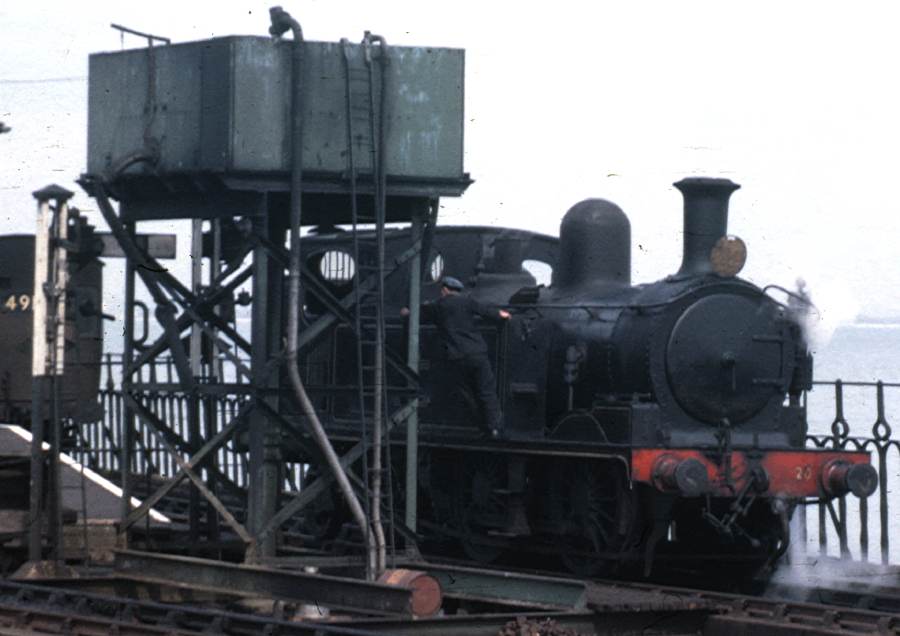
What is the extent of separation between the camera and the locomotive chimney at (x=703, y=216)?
17547 mm

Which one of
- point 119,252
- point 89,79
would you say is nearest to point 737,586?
point 119,252

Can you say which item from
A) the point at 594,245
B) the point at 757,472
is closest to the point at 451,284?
the point at 594,245

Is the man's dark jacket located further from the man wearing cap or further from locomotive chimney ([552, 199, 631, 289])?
locomotive chimney ([552, 199, 631, 289])

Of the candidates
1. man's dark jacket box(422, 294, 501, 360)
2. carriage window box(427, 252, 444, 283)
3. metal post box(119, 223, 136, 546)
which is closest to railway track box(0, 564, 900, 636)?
metal post box(119, 223, 136, 546)

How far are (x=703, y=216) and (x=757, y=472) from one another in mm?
2502

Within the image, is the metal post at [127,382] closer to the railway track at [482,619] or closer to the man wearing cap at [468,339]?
the railway track at [482,619]

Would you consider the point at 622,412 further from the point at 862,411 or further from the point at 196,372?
the point at 862,411

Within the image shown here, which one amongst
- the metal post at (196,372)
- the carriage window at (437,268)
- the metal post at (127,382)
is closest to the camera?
the metal post at (127,382)

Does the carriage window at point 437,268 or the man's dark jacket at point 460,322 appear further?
the carriage window at point 437,268

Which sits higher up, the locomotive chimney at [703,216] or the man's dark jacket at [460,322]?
the locomotive chimney at [703,216]

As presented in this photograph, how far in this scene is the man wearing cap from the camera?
18016 millimetres

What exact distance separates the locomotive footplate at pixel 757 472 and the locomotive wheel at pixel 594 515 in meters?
0.40

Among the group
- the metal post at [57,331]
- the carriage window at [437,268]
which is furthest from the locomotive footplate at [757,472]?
the metal post at [57,331]

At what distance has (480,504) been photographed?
60.6 feet
